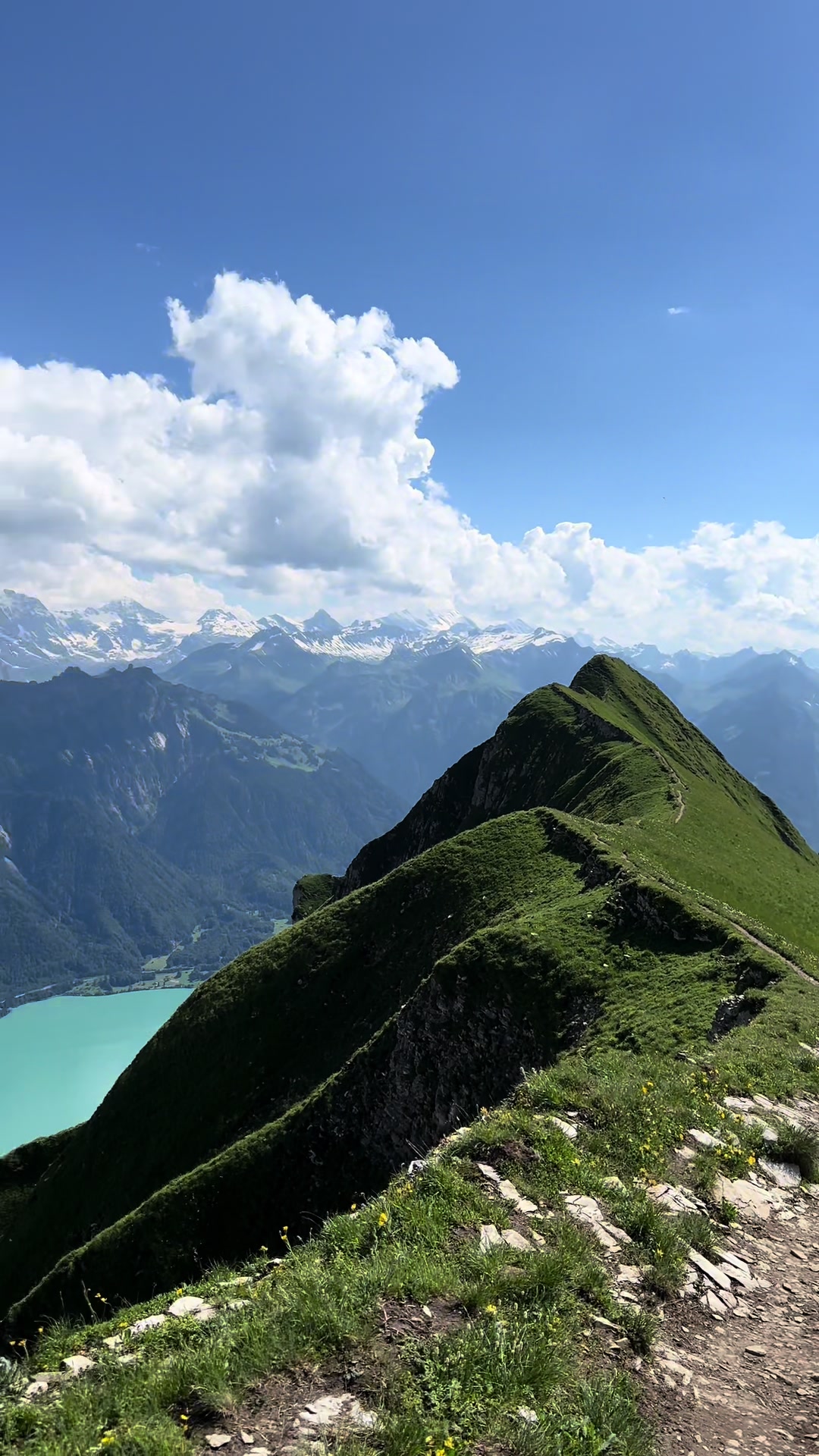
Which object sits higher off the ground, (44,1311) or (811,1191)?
(811,1191)

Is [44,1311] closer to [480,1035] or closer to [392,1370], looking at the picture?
[480,1035]

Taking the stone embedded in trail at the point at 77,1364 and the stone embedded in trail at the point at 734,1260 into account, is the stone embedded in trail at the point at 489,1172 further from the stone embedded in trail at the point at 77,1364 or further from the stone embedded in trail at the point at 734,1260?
the stone embedded in trail at the point at 77,1364

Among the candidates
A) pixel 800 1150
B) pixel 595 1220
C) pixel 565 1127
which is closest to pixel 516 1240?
pixel 595 1220

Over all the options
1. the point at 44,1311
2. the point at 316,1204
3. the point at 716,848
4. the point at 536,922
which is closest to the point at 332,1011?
the point at 316,1204

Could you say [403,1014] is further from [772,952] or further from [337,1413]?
[337,1413]

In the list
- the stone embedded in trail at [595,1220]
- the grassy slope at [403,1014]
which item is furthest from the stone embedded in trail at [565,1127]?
the grassy slope at [403,1014]

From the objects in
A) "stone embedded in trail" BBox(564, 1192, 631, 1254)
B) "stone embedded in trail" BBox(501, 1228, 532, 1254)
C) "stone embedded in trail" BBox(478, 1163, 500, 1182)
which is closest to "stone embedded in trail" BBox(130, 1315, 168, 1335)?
"stone embedded in trail" BBox(501, 1228, 532, 1254)
